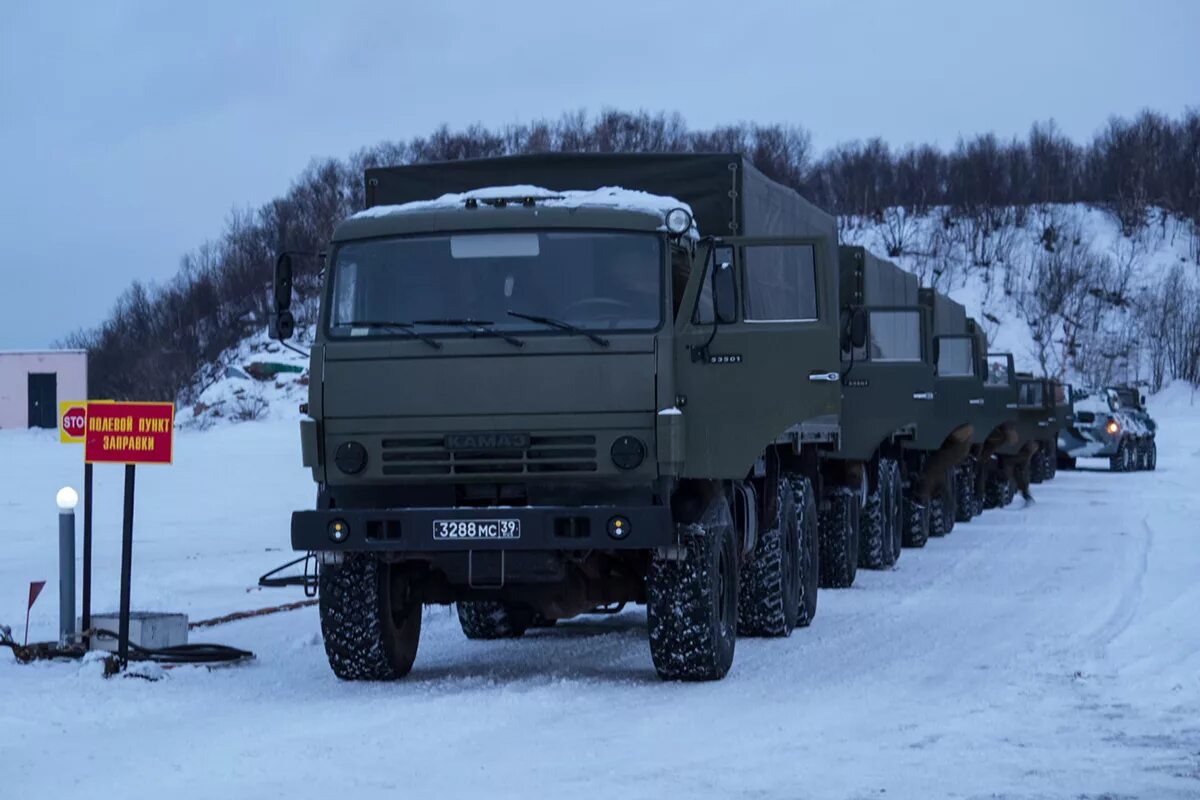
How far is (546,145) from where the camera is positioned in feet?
249


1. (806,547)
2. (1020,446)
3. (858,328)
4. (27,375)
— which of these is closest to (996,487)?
(1020,446)

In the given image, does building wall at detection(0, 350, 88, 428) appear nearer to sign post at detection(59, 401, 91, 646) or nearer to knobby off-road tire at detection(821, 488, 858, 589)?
knobby off-road tire at detection(821, 488, 858, 589)

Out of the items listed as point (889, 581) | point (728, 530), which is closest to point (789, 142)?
point (889, 581)

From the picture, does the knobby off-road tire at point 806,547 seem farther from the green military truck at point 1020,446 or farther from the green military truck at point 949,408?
the green military truck at point 1020,446

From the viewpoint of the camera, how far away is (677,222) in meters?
10.2

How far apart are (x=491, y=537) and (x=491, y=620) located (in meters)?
3.07

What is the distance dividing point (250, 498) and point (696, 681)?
19469 mm

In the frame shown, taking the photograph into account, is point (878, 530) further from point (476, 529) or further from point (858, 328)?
point (476, 529)

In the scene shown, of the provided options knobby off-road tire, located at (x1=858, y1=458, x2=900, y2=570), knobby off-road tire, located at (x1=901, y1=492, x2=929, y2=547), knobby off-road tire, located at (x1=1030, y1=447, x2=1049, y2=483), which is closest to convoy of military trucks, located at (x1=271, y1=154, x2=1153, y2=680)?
knobby off-road tire, located at (x1=858, y1=458, x2=900, y2=570)

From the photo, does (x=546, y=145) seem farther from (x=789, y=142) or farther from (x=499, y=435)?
(x=499, y=435)

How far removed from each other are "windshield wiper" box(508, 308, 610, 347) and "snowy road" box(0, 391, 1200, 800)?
1.79 m

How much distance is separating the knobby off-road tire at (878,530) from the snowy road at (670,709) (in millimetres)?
1254

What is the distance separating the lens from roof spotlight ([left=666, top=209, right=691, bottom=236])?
10242 mm

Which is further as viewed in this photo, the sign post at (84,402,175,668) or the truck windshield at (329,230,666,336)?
the sign post at (84,402,175,668)
